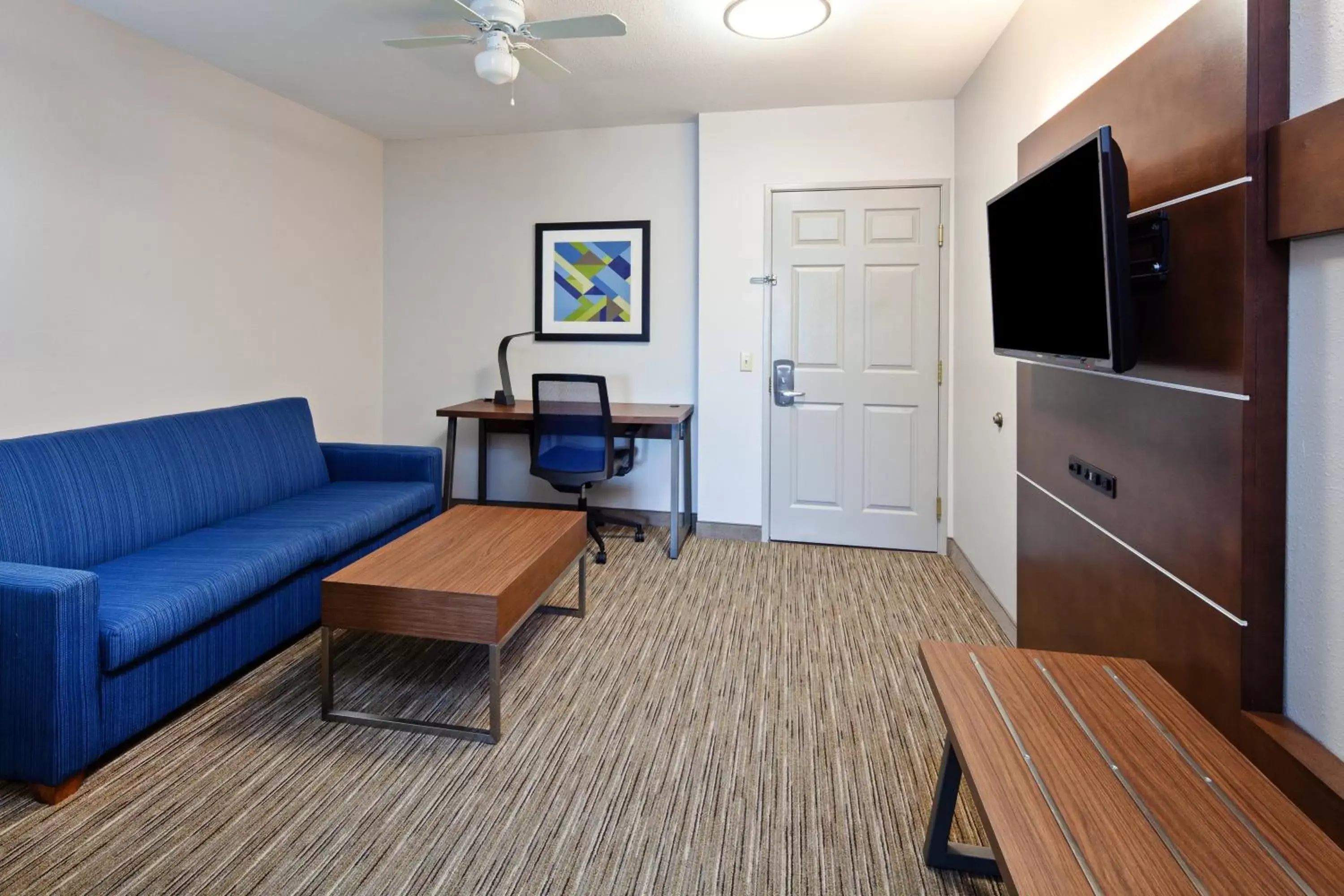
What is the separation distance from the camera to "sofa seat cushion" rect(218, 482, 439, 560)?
263 centimetres

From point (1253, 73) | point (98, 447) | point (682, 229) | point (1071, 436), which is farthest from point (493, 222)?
point (1253, 73)

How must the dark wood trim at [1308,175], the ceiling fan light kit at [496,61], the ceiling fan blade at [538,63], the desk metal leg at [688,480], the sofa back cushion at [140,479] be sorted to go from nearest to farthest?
the dark wood trim at [1308,175], the sofa back cushion at [140,479], the ceiling fan light kit at [496,61], the ceiling fan blade at [538,63], the desk metal leg at [688,480]

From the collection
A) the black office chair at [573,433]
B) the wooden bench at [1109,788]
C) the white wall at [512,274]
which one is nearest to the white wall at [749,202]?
the white wall at [512,274]

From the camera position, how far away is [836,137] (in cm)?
367

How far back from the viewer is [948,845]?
1466mm

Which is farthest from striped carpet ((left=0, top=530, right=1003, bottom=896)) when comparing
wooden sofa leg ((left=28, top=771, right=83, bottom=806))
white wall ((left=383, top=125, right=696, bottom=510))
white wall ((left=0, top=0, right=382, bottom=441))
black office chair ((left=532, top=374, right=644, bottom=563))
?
white wall ((left=383, top=125, right=696, bottom=510))

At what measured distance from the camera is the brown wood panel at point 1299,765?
39.2 inches

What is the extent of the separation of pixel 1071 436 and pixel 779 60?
2.17 m

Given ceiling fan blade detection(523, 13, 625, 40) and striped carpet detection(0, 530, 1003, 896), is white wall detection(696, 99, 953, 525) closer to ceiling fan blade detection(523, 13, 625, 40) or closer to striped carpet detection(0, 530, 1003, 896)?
striped carpet detection(0, 530, 1003, 896)

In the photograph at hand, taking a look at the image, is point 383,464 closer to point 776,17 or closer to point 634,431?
point 634,431

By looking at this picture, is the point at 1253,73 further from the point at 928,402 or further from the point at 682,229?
the point at 682,229

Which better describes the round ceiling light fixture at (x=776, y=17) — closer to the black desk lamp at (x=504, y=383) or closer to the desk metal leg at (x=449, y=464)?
the black desk lamp at (x=504, y=383)

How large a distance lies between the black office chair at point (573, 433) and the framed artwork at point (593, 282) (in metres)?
0.77

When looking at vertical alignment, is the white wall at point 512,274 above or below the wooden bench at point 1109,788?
above
